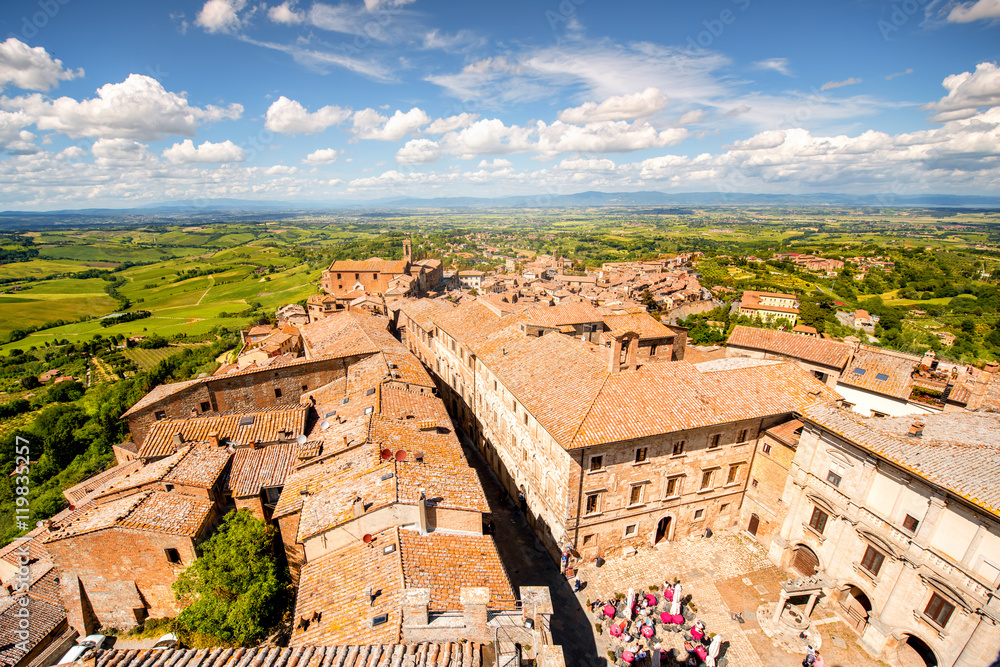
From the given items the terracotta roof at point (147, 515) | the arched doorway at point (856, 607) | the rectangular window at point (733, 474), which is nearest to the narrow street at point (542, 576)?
the rectangular window at point (733, 474)

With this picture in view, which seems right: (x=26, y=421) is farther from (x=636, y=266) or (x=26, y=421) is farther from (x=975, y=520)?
(x=636, y=266)

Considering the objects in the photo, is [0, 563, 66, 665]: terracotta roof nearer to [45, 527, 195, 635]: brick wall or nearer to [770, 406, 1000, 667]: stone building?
[45, 527, 195, 635]: brick wall

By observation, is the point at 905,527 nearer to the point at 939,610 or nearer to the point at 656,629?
the point at 939,610

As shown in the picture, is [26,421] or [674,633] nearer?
[674,633]

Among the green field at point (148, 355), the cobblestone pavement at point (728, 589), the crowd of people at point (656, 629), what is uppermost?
the crowd of people at point (656, 629)

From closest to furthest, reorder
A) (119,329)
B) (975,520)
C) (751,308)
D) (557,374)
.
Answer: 1. (975,520)
2. (557,374)
3. (751,308)
4. (119,329)

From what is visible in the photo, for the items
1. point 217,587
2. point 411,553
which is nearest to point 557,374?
point 411,553

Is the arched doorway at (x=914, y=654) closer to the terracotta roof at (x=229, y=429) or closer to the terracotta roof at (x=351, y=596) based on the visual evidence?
the terracotta roof at (x=351, y=596)
